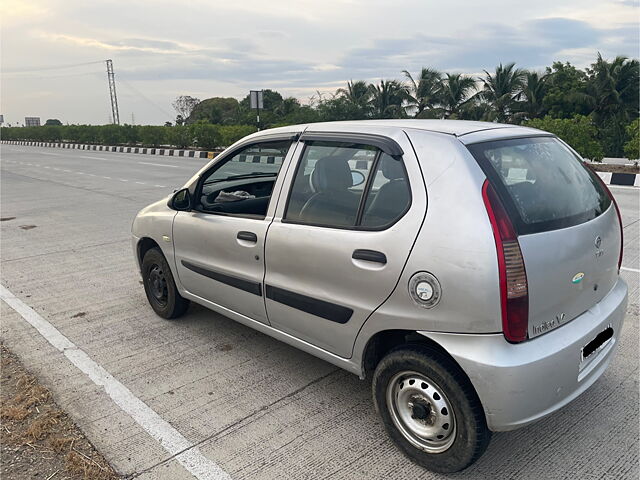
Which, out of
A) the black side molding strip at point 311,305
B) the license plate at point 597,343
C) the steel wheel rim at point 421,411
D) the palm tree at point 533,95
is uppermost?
the palm tree at point 533,95

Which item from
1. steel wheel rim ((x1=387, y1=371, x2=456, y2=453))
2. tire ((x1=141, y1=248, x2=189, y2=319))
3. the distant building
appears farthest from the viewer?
the distant building

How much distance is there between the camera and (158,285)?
433 centimetres

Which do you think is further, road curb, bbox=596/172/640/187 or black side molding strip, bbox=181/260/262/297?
road curb, bbox=596/172/640/187

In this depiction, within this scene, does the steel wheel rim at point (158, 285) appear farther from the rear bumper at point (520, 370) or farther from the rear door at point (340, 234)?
the rear bumper at point (520, 370)

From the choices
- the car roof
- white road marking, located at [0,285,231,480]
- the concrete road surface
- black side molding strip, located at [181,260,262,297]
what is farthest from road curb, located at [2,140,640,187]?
white road marking, located at [0,285,231,480]

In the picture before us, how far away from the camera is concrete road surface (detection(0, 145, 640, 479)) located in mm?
2553

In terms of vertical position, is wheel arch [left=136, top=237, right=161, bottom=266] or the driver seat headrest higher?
the driver seat headrest

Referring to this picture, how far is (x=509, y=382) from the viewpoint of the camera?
214 centimetres

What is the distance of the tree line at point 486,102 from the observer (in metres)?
32.2

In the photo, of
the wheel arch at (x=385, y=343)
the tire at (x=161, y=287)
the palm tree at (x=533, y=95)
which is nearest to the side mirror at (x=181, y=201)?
the tire at (x=161, y=287)

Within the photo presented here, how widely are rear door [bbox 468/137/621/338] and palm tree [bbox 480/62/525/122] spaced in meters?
38.7

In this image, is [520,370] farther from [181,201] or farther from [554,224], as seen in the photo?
[181,201]

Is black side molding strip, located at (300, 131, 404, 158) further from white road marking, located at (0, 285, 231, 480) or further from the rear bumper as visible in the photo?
white road marking, located at (0, 285, 231, 480)

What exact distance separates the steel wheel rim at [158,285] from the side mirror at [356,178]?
2043 mm
